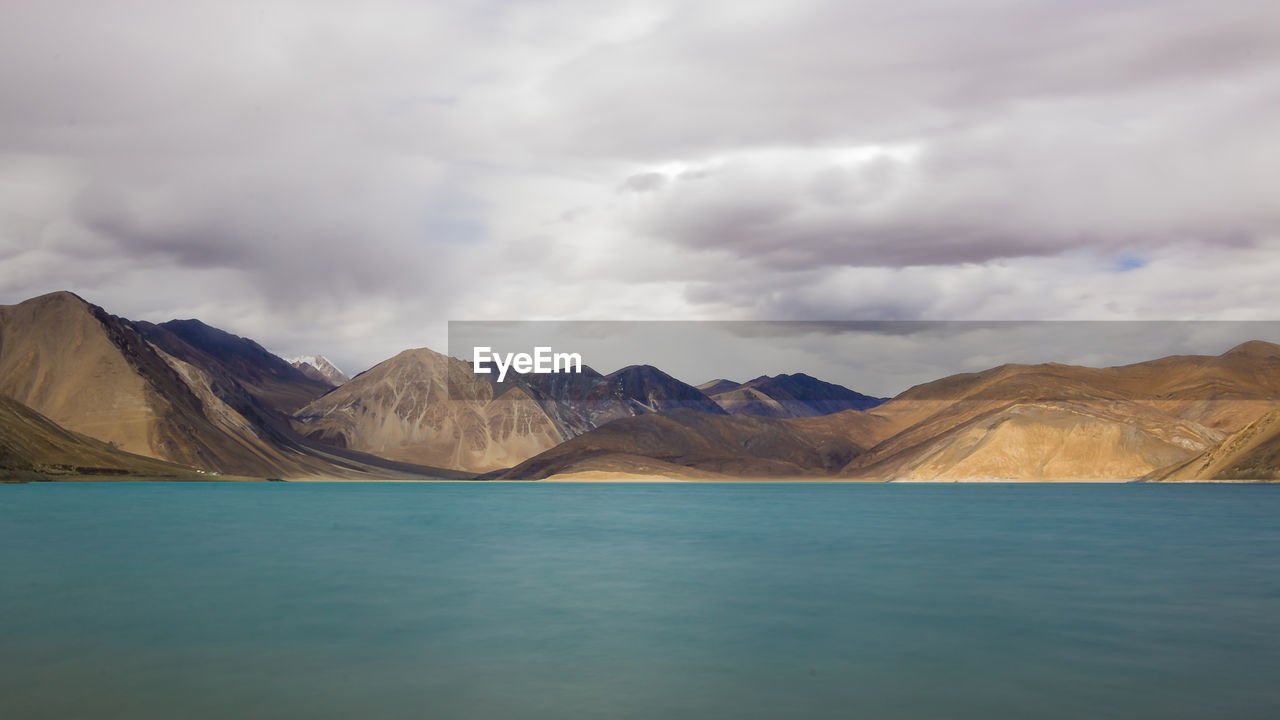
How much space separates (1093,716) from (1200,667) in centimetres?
703

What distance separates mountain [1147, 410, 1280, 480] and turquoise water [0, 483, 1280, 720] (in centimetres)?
13115

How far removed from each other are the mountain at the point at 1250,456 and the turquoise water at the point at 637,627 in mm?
131146

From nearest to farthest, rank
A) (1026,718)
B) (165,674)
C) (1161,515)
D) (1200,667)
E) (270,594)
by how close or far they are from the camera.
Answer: (1026,718) → (165,674) → (1200,667) → (270,594) → (1161,515)

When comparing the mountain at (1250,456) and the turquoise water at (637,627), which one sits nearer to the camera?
the turquoise water at (637,627)

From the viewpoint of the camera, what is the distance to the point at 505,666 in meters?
25.0

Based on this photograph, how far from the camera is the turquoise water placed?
2127 cm

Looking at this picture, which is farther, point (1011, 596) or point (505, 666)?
point (1011, 596)

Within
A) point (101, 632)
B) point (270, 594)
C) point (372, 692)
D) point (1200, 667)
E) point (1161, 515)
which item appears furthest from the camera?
point (1161, 515)

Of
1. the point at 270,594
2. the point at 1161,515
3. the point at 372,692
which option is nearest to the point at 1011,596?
the point at 372,692

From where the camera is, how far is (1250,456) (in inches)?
7131

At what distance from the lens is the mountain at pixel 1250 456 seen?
6895 inches

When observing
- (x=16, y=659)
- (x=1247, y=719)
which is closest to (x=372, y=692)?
(x=16, y=659)

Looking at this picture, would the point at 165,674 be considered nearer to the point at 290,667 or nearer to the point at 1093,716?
the point at 290,667

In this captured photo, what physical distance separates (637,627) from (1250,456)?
18833cm
